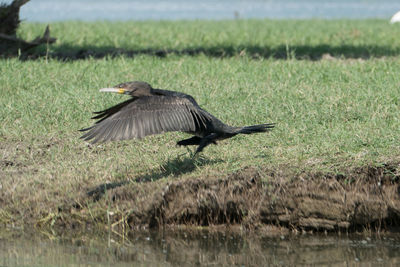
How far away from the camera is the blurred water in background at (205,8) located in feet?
92.3

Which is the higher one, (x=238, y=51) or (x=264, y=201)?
(x=238, y=51)

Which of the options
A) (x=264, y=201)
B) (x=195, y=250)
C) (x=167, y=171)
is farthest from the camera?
(x=167, y=171)

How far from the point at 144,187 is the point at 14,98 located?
3140 mm

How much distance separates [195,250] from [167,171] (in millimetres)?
986

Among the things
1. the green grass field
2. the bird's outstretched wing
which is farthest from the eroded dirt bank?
the bird's outstretched wing

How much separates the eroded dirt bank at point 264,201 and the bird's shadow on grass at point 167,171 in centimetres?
3

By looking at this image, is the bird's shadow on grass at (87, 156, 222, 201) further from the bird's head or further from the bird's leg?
the bird's head

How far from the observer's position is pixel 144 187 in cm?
550

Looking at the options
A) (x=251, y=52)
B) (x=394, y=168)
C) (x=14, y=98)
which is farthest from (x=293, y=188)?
(x=251, y=52)

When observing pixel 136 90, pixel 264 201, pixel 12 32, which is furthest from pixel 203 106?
pixel 12 32

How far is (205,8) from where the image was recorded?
33531 millimetres

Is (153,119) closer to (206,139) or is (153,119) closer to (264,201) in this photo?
(206,139)

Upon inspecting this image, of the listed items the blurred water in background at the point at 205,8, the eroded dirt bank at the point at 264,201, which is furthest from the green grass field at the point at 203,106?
the blurred water in background at the point at 205,8

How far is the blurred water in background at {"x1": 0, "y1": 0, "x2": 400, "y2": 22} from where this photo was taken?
92.3 feet
